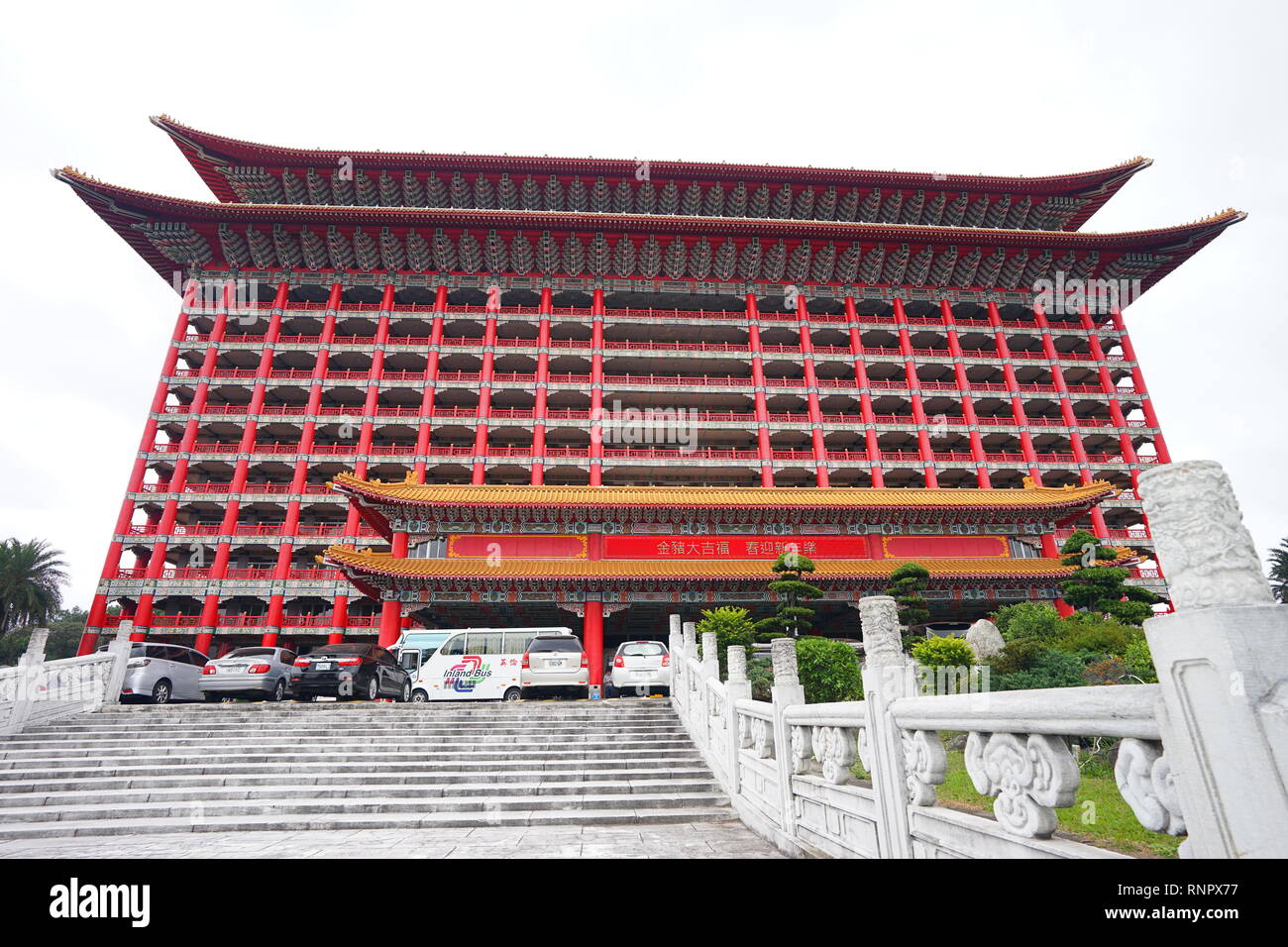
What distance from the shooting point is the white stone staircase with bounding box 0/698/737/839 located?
7.91 m

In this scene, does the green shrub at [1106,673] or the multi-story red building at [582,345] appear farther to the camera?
the multi-story red building at [582,345]

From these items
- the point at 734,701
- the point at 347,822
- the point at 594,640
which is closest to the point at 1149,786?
the point at 734,701

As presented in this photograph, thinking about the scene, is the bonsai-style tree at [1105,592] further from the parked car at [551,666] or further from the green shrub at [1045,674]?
the parked car at [551,666]

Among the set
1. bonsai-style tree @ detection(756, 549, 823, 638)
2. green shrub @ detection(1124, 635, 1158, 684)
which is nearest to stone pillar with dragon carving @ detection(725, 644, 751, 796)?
green shrub @ detection(1124, 635, 1158, 684)

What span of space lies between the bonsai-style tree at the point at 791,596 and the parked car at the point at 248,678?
1257cm

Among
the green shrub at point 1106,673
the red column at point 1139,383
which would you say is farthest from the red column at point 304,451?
the red column at point 1139,383

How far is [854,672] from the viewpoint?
13094mm

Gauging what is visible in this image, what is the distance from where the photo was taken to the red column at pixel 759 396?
29.8m

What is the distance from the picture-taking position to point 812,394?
3148 centimetres

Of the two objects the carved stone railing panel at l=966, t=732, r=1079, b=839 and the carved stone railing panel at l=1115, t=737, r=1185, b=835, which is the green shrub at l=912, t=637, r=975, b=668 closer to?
the carved stone railing panel at l=966, t=732, r=1079, b=839

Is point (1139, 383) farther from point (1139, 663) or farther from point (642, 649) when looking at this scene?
point (642, 649)

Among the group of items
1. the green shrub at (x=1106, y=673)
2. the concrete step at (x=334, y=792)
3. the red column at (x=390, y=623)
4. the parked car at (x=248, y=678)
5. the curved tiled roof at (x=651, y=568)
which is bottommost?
the concrete step at (x=334, y=792)

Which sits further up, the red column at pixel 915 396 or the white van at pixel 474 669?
the red column at pixel 915 396

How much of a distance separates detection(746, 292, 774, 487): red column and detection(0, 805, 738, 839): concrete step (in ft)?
74.0
